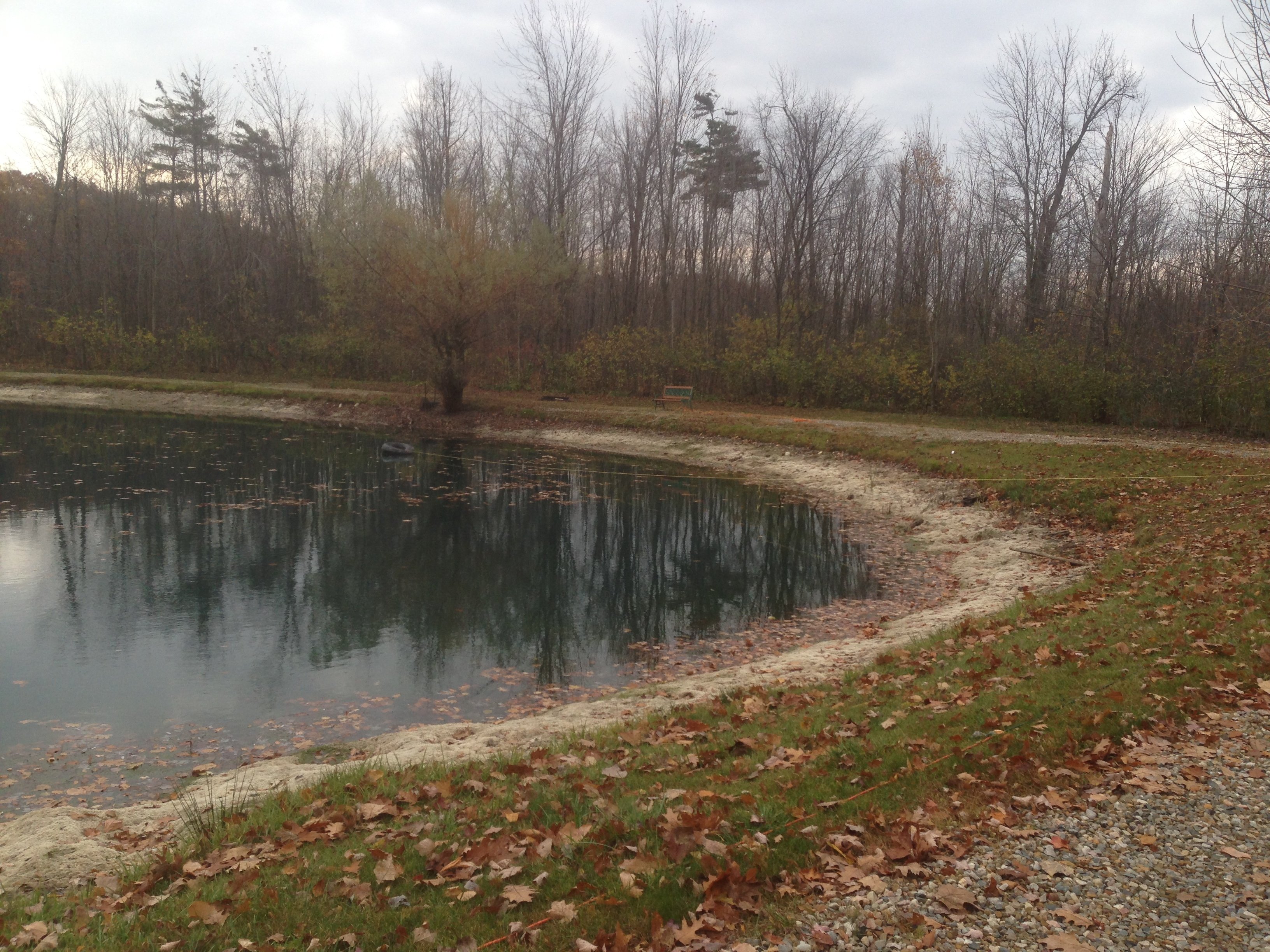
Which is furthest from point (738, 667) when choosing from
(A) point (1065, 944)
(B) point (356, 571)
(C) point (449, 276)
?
(C) point (449, 276)

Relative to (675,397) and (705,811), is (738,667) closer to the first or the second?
(705,811)

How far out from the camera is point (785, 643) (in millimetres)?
11492

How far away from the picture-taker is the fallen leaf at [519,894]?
4118 mm

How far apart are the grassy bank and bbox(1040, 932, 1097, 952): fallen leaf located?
0.49 metres

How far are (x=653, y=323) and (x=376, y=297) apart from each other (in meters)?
15.6

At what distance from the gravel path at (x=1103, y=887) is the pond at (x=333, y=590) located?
6.09 m

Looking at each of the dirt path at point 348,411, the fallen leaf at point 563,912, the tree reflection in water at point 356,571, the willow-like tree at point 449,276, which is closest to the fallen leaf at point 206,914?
the fallen leaf at point 563,912

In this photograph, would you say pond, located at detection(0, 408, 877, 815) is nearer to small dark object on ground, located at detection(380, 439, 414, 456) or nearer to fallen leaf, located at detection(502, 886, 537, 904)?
small dark object on ground, located at detection(380, 439, 414, 456)

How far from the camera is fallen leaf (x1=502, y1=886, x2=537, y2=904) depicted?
13.5 ft

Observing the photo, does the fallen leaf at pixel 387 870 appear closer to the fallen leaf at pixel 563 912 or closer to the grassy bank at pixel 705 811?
the grassy bank at pixel 705 811

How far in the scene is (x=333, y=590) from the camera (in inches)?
563

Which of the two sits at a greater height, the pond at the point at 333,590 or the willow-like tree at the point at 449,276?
the willow-like tree at the point at 449,276

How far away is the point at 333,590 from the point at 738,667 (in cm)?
753

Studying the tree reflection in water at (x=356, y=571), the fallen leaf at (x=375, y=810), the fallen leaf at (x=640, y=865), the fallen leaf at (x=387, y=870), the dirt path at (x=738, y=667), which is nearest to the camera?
the fallen leaf at (x=640, y=865)
